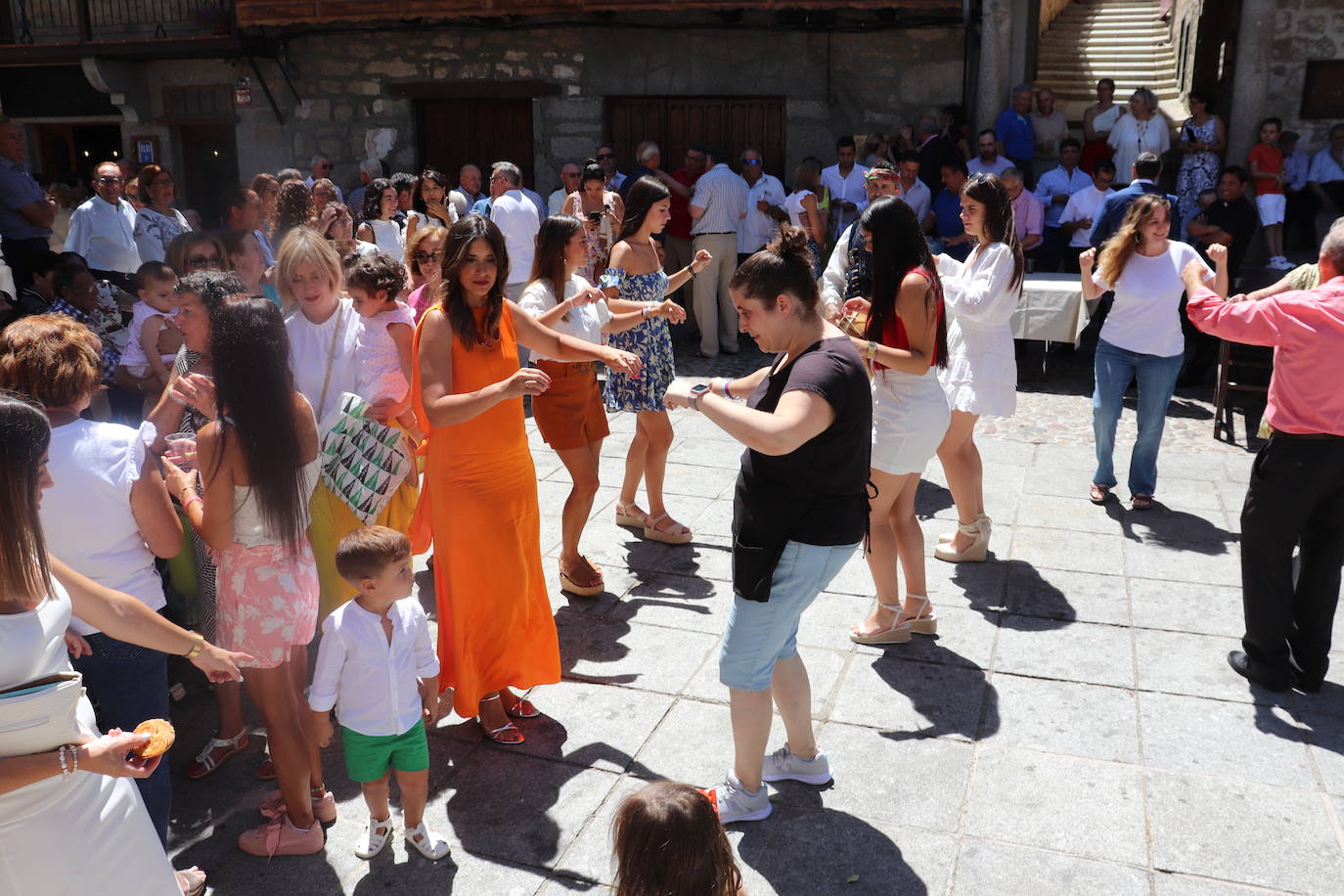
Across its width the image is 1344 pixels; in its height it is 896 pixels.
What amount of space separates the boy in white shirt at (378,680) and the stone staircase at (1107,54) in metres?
12.5

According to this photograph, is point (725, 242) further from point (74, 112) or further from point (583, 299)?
point (74, 112)

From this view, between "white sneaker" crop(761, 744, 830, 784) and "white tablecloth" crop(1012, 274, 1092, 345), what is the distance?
253 inches

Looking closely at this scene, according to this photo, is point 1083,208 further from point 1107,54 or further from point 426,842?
point 426,842

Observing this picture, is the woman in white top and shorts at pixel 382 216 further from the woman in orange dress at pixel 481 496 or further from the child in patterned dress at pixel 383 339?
the woman in orange dress at pixel 481 496

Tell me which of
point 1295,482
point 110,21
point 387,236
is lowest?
point 1295,482

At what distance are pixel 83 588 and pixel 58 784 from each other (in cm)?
50

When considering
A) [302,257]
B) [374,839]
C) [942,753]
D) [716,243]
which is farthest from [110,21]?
[942,753]

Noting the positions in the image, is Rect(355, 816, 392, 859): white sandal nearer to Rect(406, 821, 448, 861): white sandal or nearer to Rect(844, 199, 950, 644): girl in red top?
Rect(406, 821, 448, 861): white sandal

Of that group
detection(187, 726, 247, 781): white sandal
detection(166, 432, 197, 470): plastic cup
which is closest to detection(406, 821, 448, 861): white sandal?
detection(187, 726, 247, 781): white sandal

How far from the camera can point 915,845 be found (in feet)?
11.0

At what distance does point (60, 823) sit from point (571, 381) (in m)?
3.23

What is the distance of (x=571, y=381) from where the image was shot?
513 cm

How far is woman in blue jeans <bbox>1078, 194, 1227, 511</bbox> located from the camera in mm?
6031

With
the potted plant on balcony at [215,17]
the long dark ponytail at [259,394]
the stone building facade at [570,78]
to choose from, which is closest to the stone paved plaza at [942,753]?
the long dark ponytail at [259,394]
